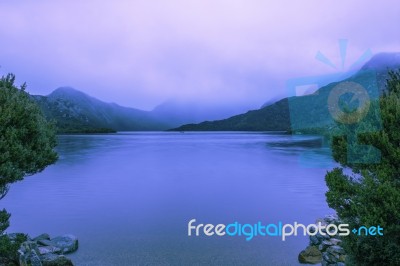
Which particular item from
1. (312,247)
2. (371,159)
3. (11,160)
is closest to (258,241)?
(312,247)

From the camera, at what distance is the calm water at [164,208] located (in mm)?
24578

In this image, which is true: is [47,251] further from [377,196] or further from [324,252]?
[377,196]

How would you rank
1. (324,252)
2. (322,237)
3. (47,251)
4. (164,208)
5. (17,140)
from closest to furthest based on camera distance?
(17,140) < (324,252) < (47,251) < (322,237) < (164,208)

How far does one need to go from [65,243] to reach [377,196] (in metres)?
20.3

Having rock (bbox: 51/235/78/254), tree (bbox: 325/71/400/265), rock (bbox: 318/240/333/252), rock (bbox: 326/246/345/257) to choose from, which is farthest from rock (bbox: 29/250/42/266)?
rock (bbox: 318/240/333/252)

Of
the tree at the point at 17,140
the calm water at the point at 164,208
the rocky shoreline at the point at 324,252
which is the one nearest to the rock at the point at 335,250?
the rocky shoreline at the point at 324,252

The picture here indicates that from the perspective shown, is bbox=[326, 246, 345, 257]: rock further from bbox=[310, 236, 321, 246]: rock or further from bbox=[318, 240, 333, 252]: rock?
bbox=[310, 236, 321, 246]: rock

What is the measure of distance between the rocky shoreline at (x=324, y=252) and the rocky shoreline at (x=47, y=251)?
15050 millimetres

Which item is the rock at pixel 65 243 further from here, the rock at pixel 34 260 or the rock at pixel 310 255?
the rock at pixel 310 255

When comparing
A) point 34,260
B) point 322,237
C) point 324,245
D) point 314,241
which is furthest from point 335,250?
point 34,260

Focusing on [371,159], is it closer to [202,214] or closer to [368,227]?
[368,227]

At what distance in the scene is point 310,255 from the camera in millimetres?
23250

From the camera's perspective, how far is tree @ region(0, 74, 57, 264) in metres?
18.1

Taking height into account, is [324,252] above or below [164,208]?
above
